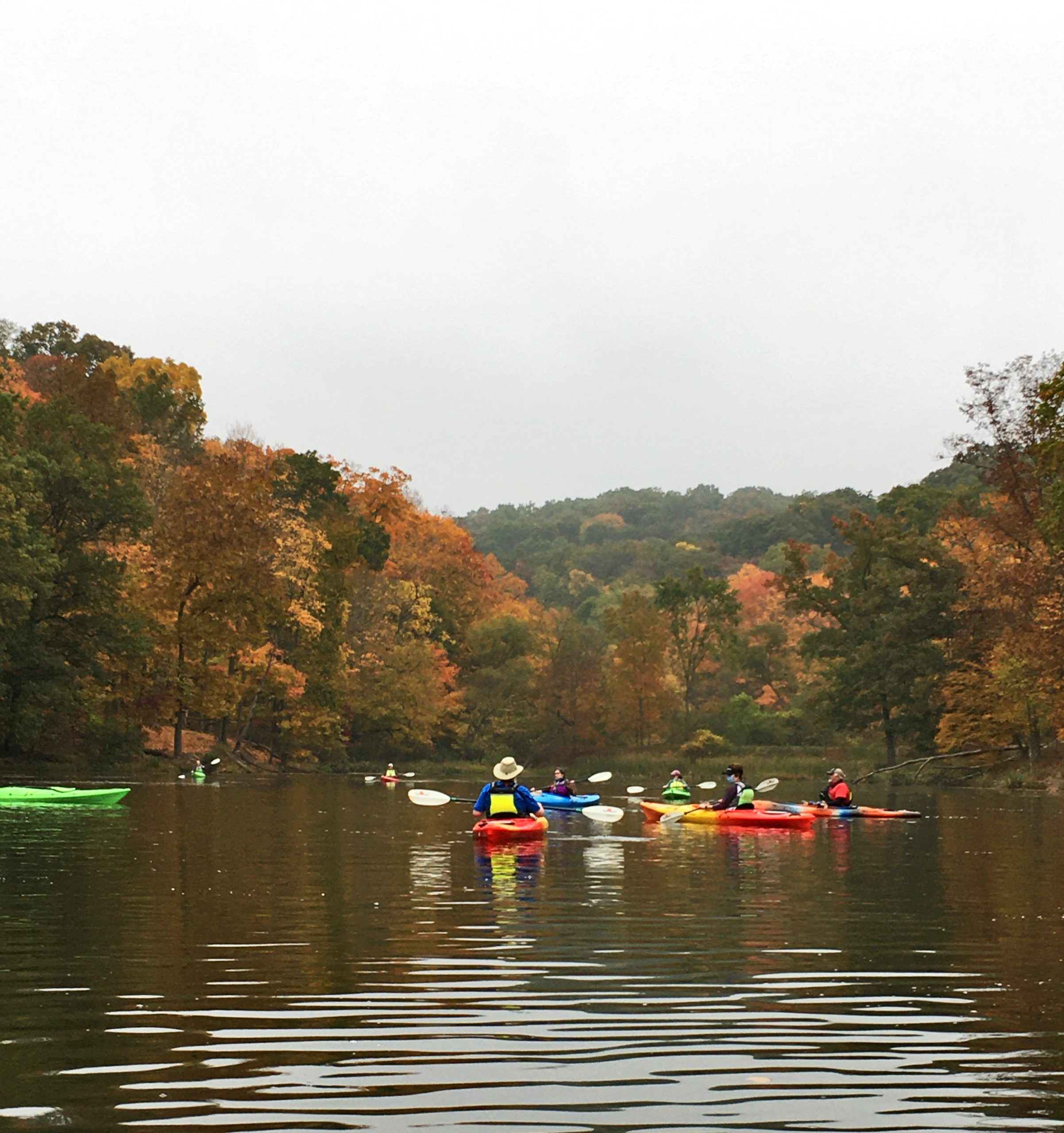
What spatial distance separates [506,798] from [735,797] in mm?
6164

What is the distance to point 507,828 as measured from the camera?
21.8 metres

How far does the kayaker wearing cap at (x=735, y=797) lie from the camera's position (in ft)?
87.6

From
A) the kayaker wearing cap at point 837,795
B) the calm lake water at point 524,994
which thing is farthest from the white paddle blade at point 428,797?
the calm lake water at point 524,994

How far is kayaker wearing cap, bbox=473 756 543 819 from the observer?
22.3 meters

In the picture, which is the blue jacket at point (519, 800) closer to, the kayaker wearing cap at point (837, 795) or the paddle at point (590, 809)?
Answer: the paddle at point (590, 809)

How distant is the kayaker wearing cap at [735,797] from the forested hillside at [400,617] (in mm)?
9579

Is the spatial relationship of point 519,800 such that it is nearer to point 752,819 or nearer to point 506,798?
point 506,798

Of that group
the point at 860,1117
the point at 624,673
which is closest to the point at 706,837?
the point at 860,1117

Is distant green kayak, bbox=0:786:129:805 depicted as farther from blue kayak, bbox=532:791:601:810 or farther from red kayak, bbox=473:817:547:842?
red kayak, bbox=473:817:547:842

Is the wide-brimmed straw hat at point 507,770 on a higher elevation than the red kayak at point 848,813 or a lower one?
higher

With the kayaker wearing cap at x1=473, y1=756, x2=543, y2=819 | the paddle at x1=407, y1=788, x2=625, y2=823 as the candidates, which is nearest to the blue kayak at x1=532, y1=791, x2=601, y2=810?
the paddle at x1=407, y1=788, x2=625, y2=823

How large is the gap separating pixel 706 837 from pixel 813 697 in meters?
35.7

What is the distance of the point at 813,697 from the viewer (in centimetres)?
5891

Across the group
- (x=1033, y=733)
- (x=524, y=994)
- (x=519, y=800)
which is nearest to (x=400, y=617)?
(x=1033, y=733)
